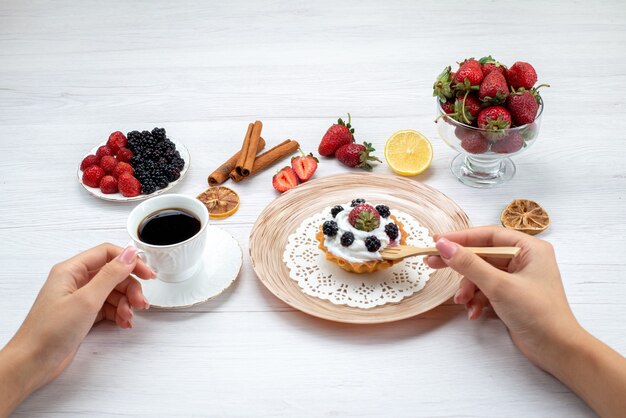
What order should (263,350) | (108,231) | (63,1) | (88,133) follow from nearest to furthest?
(263,350)
(108,231)
(88,133)
(63,1)

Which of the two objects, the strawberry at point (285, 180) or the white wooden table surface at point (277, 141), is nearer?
the white wooden table surface at point (277, 141)

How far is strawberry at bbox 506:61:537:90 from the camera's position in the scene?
1.81m

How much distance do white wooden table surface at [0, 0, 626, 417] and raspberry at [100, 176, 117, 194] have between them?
0.17 feet

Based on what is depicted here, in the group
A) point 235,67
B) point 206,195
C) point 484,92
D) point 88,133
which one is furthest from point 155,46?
point 484,92

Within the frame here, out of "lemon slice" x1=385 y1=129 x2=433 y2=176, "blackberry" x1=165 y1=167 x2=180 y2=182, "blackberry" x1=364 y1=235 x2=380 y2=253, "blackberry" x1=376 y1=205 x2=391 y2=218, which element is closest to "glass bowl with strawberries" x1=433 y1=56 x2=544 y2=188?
"lemon slice" x1=385 y1=129 x2=433 y2=176

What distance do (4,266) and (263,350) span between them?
31.1 inches

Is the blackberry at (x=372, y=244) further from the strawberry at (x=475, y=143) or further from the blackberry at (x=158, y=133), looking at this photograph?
the blackberry at (x=158, y=133)

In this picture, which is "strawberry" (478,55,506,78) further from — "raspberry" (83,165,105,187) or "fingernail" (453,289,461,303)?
"raspberry" (83,165,105,187)

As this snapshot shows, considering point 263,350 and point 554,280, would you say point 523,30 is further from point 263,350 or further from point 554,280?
point 263,350

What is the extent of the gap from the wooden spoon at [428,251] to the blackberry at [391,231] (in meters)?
0.03

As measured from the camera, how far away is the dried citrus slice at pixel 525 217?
1.81 metres

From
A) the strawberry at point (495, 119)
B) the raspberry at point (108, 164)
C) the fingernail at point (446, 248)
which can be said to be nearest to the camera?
the fingernail at point (446, 248)

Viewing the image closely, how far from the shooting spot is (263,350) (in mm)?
1520

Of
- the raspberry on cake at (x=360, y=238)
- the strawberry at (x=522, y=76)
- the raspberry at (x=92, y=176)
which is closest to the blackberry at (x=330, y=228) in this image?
the raspberry on cake at (x=360, y=238)
